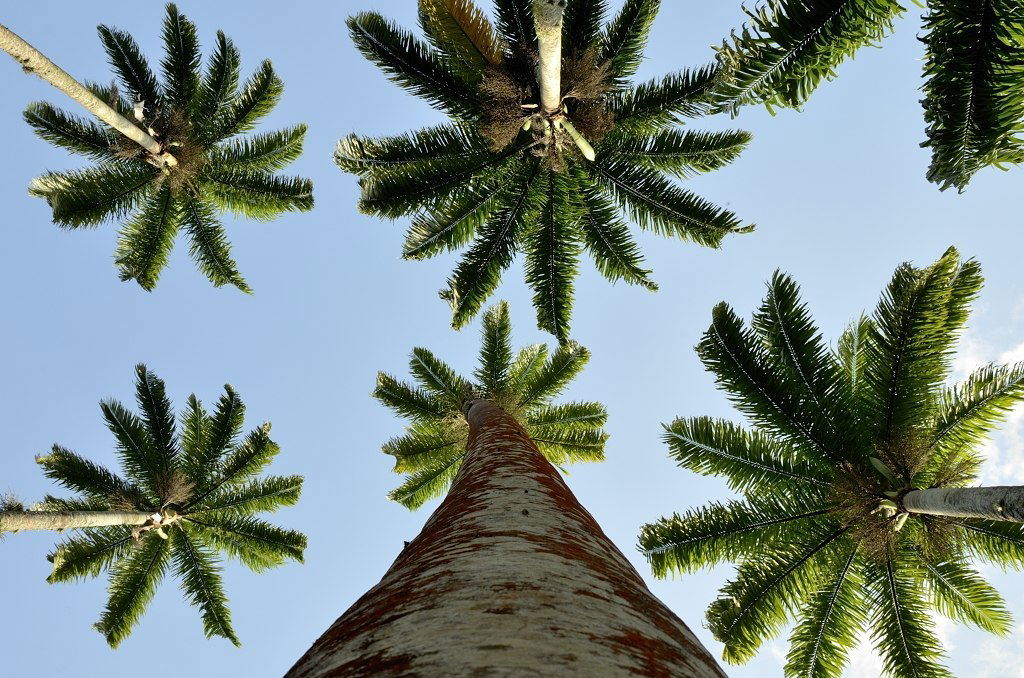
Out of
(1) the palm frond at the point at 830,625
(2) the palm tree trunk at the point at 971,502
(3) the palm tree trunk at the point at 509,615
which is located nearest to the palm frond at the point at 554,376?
(1) the palm frond at the point at 830,625

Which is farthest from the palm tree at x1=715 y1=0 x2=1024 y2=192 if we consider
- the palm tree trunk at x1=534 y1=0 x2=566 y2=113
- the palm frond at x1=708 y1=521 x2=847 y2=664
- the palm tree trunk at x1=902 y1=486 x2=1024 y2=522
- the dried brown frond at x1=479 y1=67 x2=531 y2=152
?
the palm frond at x1=708 y1=521 x2=847 y2=664

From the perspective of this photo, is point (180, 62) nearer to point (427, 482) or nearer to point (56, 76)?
point (56, 76)

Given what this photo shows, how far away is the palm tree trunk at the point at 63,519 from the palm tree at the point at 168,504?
0.26 feet

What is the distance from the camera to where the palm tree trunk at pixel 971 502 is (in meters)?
5.45

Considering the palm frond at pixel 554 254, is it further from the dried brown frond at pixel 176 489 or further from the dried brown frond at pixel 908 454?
the dried brown frond at pixel 176 489

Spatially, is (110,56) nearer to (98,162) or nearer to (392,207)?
(98,162)

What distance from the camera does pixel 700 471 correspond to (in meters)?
9.11

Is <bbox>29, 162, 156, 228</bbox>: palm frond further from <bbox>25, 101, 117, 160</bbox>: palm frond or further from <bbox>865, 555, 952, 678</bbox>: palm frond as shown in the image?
<bbox>865, 555, 952, 678</bbox>: palm frond

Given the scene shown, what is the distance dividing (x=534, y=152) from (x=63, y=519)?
35.8ft

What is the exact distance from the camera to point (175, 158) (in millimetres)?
12477

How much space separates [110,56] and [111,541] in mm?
10725

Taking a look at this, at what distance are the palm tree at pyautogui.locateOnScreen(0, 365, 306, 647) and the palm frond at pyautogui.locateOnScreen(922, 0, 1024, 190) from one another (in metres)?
13.1

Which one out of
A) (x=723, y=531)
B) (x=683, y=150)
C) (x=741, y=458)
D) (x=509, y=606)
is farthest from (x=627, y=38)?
(x=509, y=606)

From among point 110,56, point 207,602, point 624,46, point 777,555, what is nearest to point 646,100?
point 624,46
